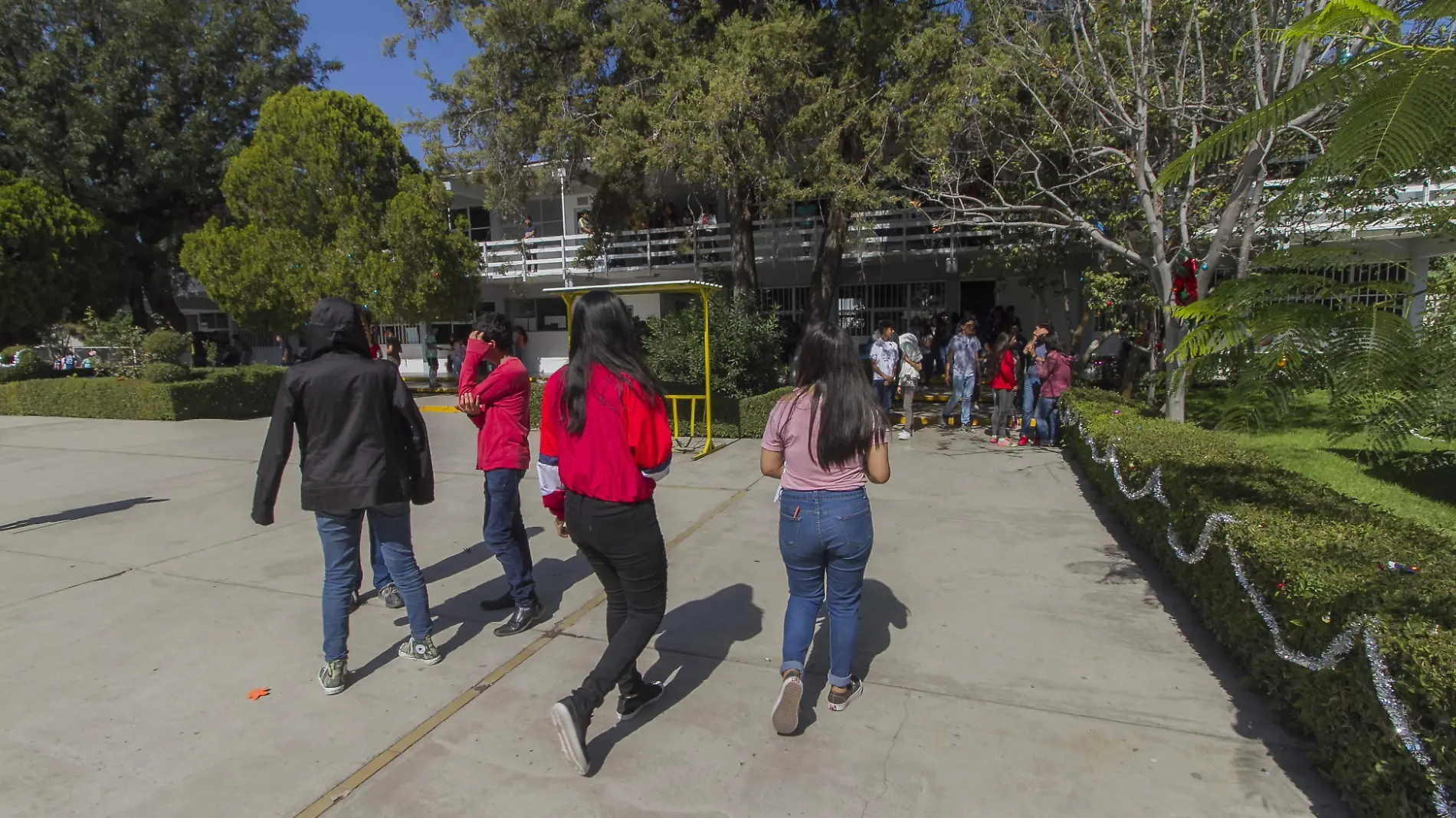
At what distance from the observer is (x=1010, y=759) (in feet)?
9.41

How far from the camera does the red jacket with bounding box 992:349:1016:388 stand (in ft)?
31.1

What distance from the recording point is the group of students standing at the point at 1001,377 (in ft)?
30.2

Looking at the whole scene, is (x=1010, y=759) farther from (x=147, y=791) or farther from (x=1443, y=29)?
(x=147, y=791)

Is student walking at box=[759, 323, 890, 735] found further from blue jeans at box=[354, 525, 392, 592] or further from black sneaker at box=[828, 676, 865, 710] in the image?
blue jeans at box=[354, 525, 392, 592]

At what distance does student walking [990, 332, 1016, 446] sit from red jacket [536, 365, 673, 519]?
7.49 metres

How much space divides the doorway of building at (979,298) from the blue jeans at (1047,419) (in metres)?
9.50

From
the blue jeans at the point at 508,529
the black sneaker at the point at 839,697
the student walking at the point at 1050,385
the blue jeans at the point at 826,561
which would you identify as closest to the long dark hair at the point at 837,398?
the blue jeans at the point at 826,561

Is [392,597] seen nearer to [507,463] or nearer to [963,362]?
[507,463]

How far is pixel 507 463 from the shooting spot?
4.05 meters

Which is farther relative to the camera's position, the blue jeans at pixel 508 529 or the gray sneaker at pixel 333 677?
the blue jeans at pixel 508 529

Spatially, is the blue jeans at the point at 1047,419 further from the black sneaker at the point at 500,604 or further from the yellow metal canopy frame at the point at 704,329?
the black sneaker at the point at 500,604

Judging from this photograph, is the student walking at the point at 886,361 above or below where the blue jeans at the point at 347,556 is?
above

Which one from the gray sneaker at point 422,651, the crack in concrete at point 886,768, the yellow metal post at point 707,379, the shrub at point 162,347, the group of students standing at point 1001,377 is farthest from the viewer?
the shrub at point 162,347

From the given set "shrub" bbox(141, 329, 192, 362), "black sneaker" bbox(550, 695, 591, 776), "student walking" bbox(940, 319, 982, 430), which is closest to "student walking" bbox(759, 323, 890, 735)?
"black sneaker" bbox(550, 695, 591, 776)
